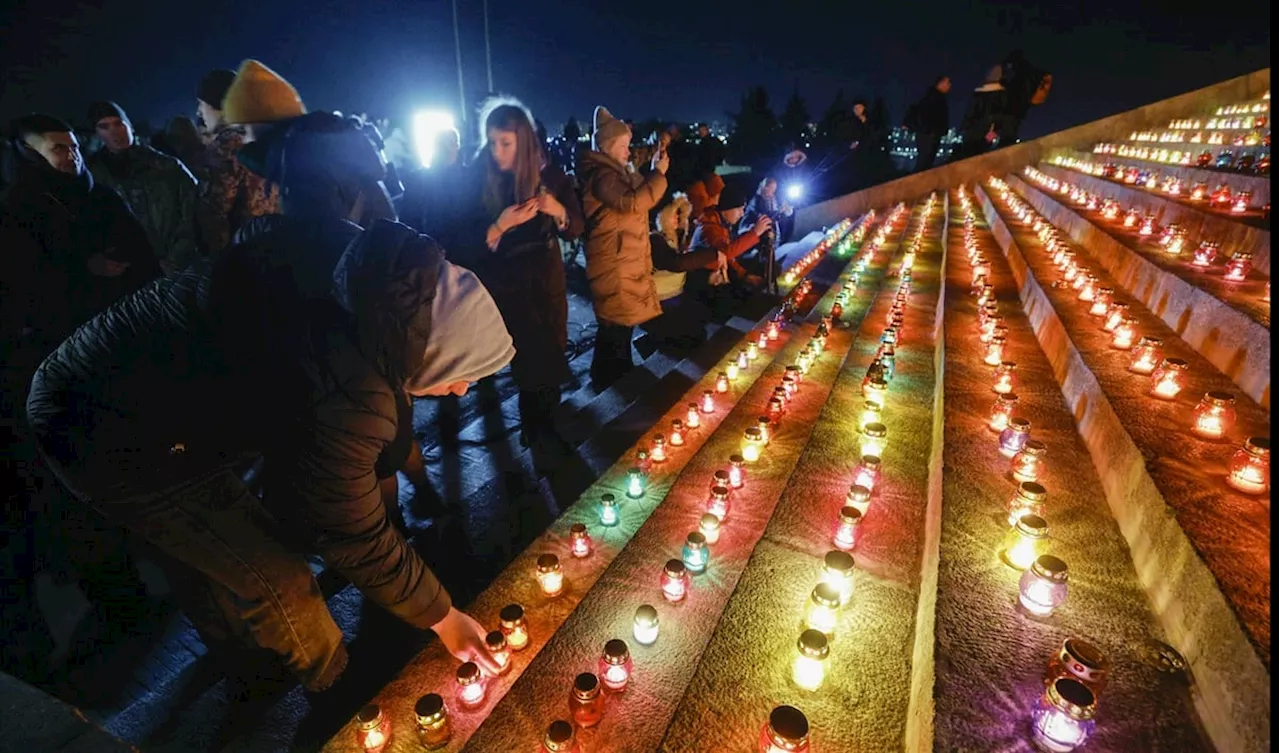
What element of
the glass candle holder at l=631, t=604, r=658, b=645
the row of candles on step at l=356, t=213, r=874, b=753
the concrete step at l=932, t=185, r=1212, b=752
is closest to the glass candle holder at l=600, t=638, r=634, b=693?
the row of candles on step at l=356, t=213, r=874, b=753

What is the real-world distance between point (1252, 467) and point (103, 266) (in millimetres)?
6023

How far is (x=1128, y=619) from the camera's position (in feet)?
5.74

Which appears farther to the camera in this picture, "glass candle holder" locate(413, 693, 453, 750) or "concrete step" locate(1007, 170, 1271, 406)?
"concrete step" locate(1007, 170, 1271, 406)

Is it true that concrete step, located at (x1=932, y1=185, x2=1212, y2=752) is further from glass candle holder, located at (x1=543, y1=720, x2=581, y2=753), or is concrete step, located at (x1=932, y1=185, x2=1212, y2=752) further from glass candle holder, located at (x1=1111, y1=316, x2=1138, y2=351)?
glass candle holder, located at (x1=543, y1=720, x2=581, y2=753)

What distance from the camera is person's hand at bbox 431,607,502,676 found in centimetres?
197

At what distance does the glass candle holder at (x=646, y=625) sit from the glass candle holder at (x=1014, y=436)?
72.0 inches

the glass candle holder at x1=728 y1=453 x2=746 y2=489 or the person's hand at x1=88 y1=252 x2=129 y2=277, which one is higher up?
the person's hand at x1=88 y1=252 x2=129 y2=277

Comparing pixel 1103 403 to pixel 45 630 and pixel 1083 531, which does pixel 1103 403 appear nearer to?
pixel 1083 531

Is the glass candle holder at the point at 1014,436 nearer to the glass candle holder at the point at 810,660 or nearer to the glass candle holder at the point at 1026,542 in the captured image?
the glass candle holder at the point at 1026,542

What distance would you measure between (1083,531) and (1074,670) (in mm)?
884

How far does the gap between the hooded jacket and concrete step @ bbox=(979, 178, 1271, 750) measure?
9.21 ft

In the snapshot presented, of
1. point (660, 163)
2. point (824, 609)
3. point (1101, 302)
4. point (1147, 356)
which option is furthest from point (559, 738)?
point (1101, 302)

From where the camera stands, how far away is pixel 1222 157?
17.6ft

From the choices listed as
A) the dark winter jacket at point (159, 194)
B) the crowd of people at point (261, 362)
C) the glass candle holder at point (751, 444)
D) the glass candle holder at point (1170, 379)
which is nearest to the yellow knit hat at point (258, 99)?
the crowd of people at point (261, 362)
